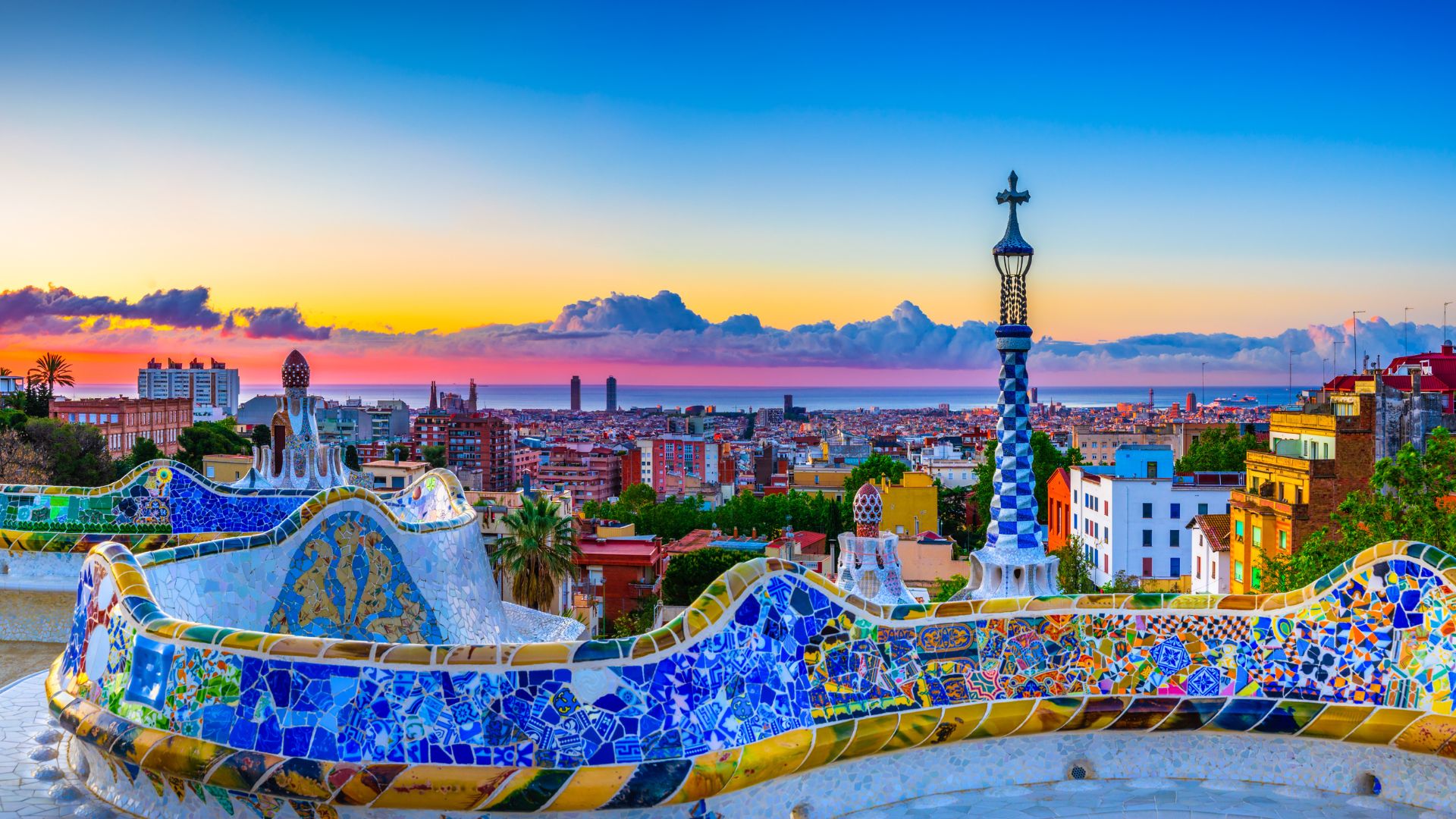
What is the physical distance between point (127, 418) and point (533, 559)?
49144mm

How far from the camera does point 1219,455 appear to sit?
4572cm

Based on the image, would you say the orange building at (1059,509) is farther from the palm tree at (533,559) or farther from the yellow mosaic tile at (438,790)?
the yellow mosaic tile at (438,790)

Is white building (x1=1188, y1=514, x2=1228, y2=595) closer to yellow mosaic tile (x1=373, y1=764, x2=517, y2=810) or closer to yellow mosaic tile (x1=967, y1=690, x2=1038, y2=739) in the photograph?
yellow mosaic tile (x1=967, y1=690, x2=1038, y2=739)

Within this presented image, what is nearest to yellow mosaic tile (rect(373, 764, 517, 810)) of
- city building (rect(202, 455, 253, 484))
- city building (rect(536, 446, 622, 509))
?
city building (rect(202, 455, 253, 484))

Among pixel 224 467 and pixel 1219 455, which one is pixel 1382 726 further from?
pixel 1219 455

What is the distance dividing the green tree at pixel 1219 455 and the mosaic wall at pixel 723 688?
133 ft

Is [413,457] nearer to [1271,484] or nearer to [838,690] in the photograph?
[1271,484]

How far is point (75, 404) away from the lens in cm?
6172

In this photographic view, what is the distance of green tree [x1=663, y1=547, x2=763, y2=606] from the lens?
3083 centimetres

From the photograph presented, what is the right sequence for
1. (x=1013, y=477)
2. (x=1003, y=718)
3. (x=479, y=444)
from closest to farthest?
1. (x=1003, y=718)
2. (x=1013, y=477)
3. (x=479, y=444)

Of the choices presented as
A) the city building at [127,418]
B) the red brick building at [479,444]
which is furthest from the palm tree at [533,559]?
the red brick building at [479,444]

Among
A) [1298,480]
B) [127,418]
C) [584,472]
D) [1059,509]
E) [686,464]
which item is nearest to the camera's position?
[1298,480]

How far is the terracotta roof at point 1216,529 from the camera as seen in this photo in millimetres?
28250

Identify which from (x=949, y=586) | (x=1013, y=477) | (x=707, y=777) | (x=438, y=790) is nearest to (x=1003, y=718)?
(x=707, y=777)
